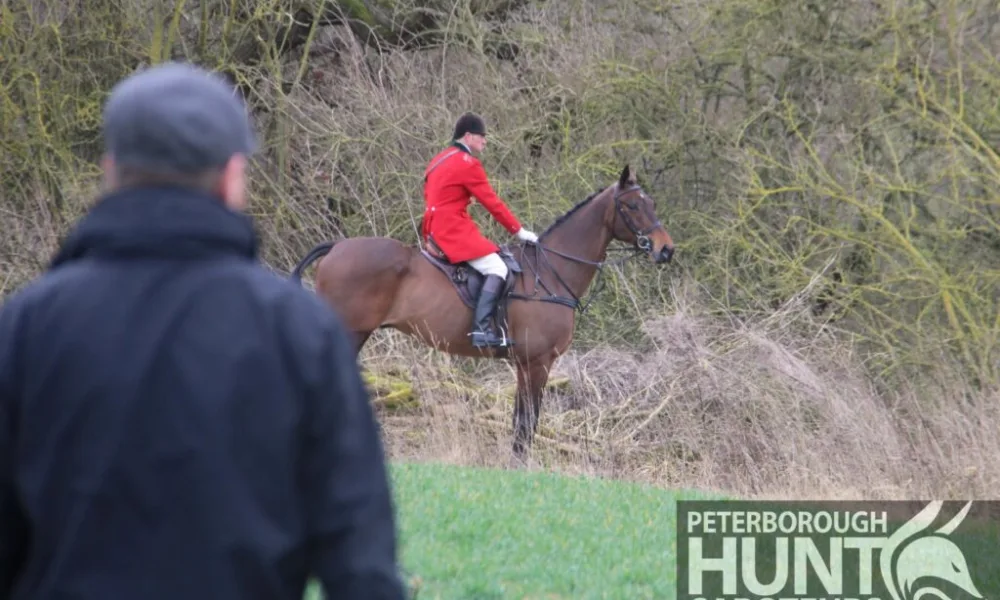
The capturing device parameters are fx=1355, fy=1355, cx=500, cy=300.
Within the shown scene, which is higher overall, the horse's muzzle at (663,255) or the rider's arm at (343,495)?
the horse's muzzle at (663,255)

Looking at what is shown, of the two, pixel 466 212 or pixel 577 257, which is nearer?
pixel 466 212

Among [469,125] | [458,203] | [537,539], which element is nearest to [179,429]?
[537,539]

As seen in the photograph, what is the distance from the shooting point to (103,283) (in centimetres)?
205

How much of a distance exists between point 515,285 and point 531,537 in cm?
467

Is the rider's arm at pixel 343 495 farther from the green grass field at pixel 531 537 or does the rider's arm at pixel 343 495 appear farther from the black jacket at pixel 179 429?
the green grass field at pixel 531 537

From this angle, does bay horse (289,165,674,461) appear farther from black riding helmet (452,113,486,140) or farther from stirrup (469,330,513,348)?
black riding helmet (452,113,486,140)

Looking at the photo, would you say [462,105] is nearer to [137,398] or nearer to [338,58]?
[338,58]

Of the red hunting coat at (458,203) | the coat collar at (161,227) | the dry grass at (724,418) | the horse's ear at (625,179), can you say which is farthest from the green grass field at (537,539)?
the horse's ear at (625,179)

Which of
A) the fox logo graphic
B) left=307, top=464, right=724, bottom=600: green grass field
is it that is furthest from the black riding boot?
the fox logo graphic

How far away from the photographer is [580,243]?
35.6 ft

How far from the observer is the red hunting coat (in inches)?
403

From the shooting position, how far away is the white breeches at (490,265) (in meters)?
10.5

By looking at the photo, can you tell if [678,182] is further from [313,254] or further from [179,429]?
[179,429]

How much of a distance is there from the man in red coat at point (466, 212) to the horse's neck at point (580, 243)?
0.36 m
